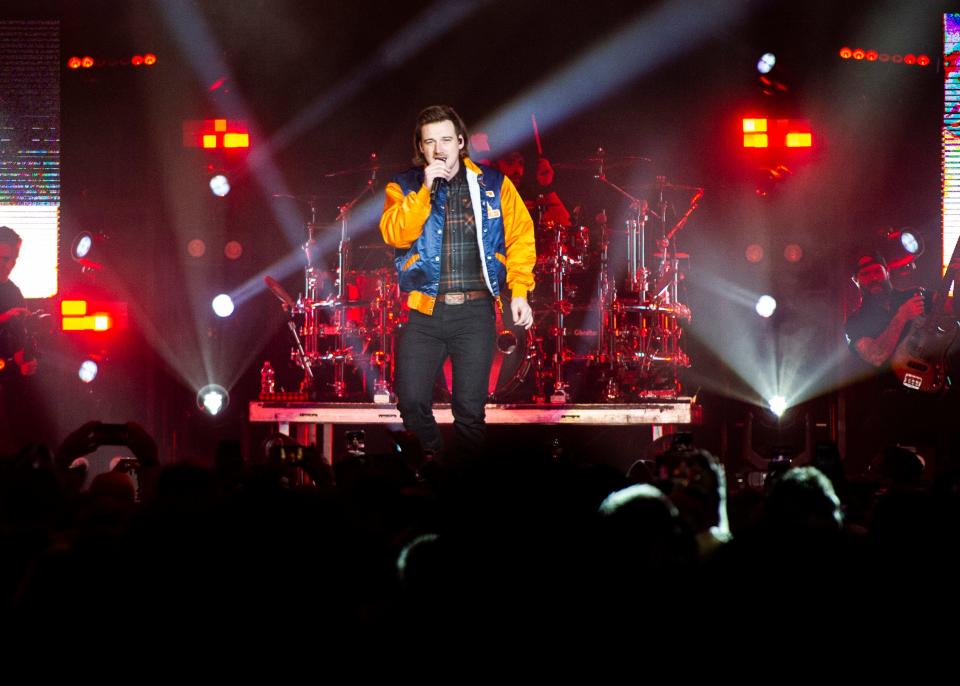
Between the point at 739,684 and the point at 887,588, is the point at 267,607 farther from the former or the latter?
the point at 887,588

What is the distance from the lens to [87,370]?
31.2 ft

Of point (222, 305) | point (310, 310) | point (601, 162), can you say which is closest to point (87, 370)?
point (222, 305)

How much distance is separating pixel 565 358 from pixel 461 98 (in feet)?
8.51

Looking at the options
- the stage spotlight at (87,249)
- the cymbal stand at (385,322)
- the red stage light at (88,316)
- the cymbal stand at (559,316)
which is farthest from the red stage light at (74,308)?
the cymbal stand at (559,316)

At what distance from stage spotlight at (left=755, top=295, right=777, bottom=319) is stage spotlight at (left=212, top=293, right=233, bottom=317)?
4.45 metres

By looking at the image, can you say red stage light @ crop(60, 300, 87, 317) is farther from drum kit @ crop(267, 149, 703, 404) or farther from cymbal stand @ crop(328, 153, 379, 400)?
cymbal stand @ crop(328, 153, 379, 400)

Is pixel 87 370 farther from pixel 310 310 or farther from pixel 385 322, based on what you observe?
pixel 385 322

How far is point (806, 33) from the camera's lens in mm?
10031

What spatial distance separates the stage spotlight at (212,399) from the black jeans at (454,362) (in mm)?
3891

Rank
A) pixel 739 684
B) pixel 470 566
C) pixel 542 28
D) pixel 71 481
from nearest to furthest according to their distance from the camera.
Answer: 1. pixel 739 684
2. pixel 470 566
3. pixel 71 481
4. pixel 542 28

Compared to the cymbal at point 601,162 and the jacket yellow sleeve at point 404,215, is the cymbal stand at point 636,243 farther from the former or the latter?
the jacket yellow sleeve at point 404,215

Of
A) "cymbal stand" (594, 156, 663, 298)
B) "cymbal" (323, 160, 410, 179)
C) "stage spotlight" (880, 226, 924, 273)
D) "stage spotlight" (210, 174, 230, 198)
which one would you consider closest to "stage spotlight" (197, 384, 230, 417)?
"stage spotlight" (210, 174, 230, 198)

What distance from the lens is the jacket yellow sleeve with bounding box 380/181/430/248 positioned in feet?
19.2

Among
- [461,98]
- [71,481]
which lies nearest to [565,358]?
[461,98]
